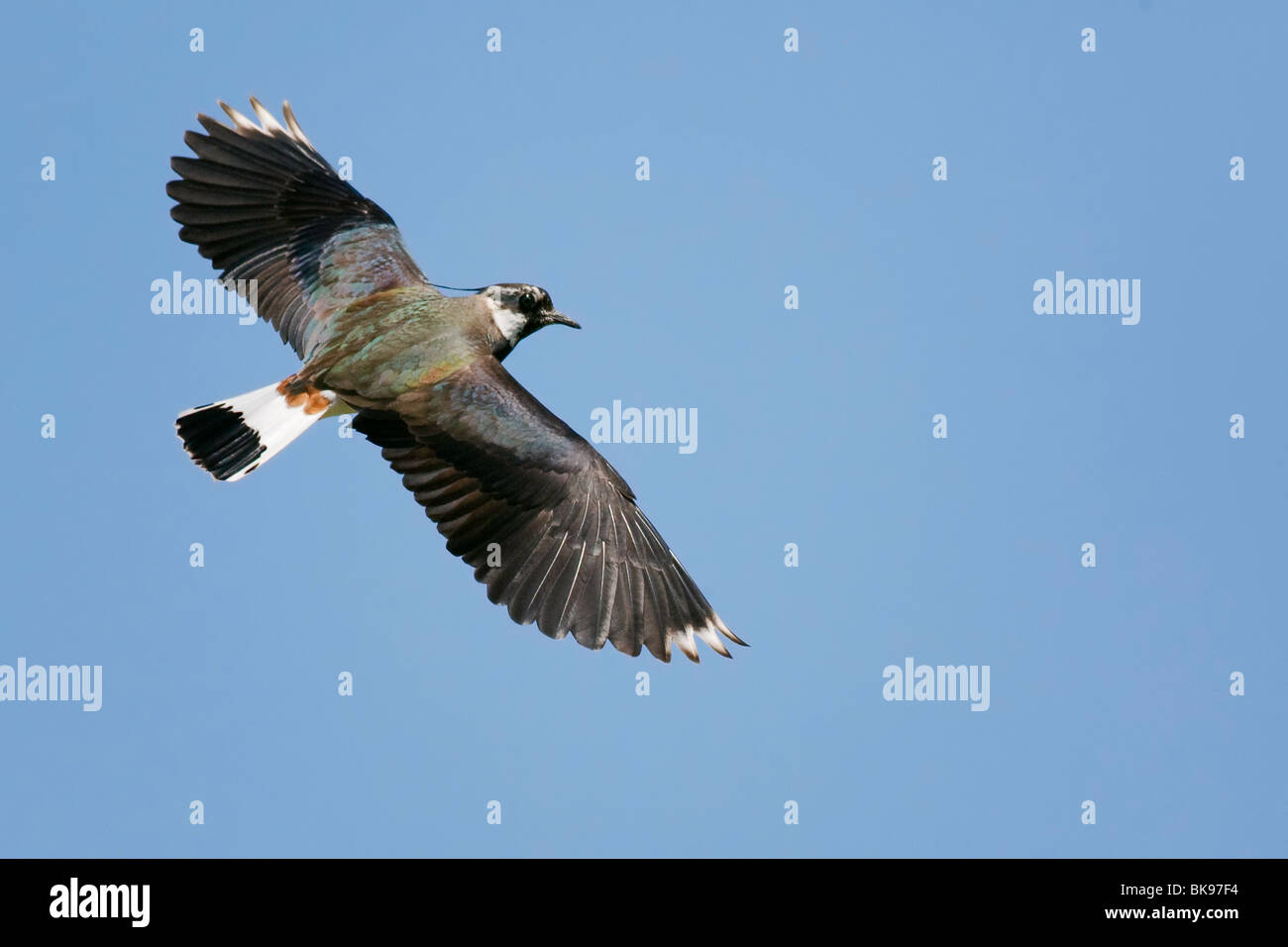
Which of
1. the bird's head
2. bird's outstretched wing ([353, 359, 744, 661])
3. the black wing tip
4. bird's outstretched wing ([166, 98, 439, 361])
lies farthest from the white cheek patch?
the black wing tip

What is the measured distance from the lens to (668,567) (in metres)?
10.5

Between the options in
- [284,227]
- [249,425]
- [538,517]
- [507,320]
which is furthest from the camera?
[284,227]

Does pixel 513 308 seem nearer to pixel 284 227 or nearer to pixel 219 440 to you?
pixel 284 227

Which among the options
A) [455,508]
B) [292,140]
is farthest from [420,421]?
[292,140]

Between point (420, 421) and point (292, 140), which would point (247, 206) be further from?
point (420, 421)

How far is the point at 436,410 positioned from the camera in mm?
10750

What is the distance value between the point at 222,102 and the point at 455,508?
14.8ft

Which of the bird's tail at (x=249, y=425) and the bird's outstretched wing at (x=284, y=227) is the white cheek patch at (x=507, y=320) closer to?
the bird's outstretched wing at (x=284, y=227)

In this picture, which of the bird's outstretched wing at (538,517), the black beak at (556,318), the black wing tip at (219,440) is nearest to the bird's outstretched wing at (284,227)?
the black beak at (556,318)

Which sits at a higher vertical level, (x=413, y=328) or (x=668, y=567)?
(x=413, y=328)

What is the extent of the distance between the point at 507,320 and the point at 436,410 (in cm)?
135

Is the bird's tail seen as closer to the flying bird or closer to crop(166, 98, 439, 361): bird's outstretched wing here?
the flying bird

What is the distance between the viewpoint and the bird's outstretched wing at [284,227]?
1214 cm

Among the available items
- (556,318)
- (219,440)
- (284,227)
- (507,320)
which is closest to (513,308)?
(507,320)
